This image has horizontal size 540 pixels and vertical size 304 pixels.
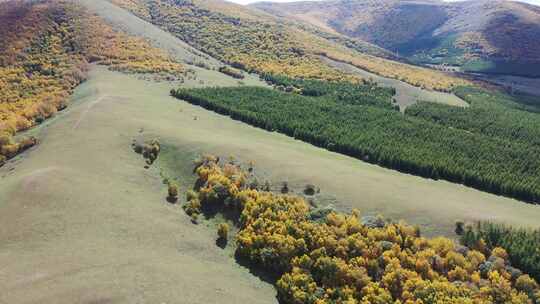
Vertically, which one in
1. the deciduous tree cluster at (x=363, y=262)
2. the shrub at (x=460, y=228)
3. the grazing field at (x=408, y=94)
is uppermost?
the grazing field at (x=408, y=94)

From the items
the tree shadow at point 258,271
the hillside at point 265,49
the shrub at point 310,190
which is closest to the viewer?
the tree shadow at point 258,271

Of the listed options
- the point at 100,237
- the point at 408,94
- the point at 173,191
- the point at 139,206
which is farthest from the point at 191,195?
the point at 408,94

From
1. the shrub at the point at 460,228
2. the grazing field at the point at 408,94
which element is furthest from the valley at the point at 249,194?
the grazing field at the point at 408,94

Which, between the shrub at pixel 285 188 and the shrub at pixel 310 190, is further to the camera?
the shrub at pixel 285 188

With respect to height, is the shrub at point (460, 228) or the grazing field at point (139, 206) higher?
the shrub at point (460, 228)

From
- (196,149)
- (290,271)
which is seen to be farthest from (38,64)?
(290,271)

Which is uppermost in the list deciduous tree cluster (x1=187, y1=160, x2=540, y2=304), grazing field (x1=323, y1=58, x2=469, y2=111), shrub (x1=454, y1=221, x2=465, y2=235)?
grazing field (x1=323, y1=58, x2=469, y2=111)

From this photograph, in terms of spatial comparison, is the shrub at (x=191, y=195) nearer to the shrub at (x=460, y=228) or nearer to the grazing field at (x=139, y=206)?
the grazing field at (x=139, y=206)

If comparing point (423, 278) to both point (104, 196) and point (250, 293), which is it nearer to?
point (250, 293)

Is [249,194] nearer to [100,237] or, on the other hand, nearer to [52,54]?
[100,237]

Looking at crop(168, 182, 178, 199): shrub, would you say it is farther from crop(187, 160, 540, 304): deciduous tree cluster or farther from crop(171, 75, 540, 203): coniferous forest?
crop(171, 75, 540, 203): coniferous forest

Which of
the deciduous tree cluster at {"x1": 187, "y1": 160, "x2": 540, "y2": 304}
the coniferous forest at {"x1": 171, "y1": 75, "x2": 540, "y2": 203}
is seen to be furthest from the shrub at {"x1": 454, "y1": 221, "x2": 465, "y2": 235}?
the coniferous forest at {"x1": 171, "y1": 75, "x2": 540, "y2": 203}

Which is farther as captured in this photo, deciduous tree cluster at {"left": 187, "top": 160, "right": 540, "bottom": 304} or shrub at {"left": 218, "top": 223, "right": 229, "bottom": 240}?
shrub at {"left": 218, "top": 223, "right": 229, "bottom": 240}
